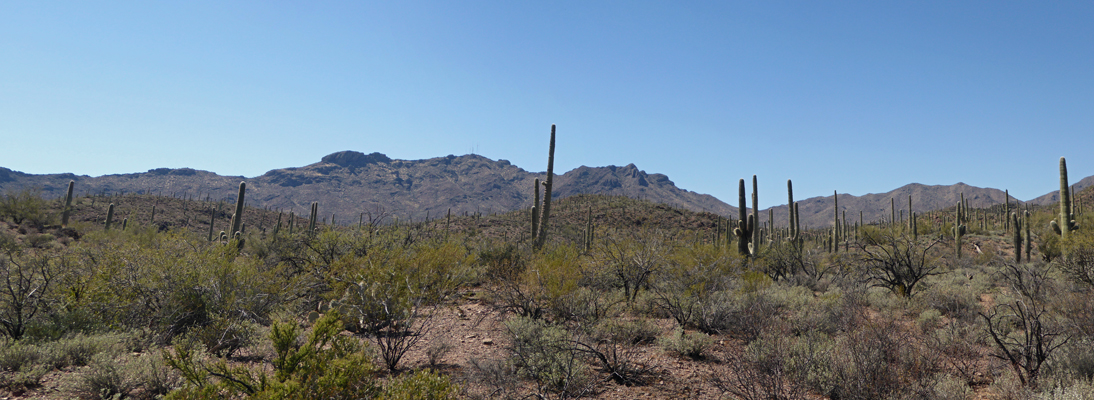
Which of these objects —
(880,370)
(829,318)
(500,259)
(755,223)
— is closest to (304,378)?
(880,370)

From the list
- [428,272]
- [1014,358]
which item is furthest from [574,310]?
[1014,358]

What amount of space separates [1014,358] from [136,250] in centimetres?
1319

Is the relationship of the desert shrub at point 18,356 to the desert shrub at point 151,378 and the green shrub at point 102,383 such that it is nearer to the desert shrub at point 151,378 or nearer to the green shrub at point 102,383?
the green shrub at point 102,383

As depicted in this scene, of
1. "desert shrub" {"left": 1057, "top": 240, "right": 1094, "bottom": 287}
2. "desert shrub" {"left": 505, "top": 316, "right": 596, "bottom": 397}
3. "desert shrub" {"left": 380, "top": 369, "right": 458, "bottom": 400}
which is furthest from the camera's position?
"desert shrub" {"left": 1057, "top": 240, "right": 1094, "bottom": 287}

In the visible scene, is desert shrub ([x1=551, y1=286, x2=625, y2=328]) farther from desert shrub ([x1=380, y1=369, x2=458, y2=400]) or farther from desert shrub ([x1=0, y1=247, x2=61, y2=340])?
desert shrub ([x1=0, y1=247, x2=61, y2=340])

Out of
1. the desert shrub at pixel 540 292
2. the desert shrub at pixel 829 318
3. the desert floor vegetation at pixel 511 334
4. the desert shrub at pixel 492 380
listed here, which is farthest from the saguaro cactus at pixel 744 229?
the desert shrub at pixel 492 380

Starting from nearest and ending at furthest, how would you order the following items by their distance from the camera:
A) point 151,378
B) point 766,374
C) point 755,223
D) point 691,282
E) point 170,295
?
point 151,378, point 766,374, point 170,295, point 691,282, point 755,223

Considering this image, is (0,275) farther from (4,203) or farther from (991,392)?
(4,203)

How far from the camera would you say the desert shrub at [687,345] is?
7387 millimetres

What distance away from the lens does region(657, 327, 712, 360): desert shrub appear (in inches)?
291

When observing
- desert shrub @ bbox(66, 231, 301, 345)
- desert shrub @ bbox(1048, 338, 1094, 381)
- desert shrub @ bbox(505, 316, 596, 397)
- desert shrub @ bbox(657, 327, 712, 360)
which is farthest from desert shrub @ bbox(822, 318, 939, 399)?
desert shrub @ bbox(66, 231, 301, 345)

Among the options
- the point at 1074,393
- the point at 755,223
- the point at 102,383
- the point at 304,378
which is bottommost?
the point at 102,383

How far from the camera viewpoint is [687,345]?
24.4ft

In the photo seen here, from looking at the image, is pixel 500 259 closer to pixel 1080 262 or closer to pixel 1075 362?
pixel 1075 362
